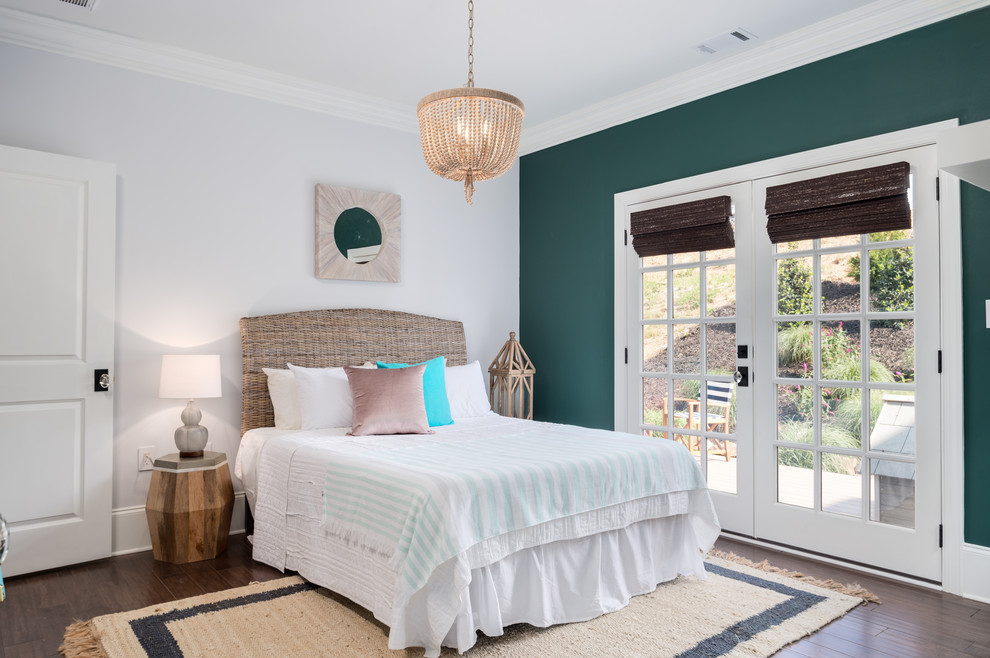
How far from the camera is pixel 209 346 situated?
3.85 meters

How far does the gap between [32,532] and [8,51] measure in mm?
2327

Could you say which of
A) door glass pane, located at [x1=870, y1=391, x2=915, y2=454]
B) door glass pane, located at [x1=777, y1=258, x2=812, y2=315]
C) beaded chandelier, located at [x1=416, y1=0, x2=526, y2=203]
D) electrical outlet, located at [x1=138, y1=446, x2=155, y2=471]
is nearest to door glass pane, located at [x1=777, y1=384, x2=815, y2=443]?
door glass pane, located at [x1=870, y1=391, x2=915, y2=454]

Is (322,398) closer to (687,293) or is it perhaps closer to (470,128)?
(470,128)

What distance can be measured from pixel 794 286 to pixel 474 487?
86.5 inches

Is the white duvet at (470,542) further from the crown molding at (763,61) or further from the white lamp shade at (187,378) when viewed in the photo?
the crown molding at (763,61)

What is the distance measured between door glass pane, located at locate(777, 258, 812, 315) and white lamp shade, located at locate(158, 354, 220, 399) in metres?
3.04

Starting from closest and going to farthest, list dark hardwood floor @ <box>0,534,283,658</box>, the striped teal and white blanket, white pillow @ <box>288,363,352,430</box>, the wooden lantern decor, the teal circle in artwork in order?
the striped teal and white blanket → dark hardwood floor @ <box>0,534,283,658</box> → white pillow @ <box>288,363,352,430</box> → the teal circle in artwork → the wooden lantern decor

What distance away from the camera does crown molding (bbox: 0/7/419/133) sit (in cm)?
330

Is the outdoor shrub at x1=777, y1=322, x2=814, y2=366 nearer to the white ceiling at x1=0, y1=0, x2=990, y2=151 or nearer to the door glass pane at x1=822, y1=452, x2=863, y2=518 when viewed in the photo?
the door glass pane at x1=822, y1=452, x2=863, y2=518

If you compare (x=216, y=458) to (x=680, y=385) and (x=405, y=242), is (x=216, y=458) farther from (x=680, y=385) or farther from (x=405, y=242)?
(x=680, y=385)

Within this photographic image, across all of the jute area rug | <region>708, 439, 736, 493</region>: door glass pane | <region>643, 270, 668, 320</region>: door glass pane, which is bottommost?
the jute area rug

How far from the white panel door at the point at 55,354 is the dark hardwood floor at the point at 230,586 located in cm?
21

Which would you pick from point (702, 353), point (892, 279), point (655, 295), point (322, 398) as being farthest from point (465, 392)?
point (892, 279)

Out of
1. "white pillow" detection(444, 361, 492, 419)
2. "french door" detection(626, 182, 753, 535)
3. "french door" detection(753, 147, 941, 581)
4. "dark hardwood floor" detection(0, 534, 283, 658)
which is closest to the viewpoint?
"dark hardwood floor" detection(0, 534, 283, 658)
